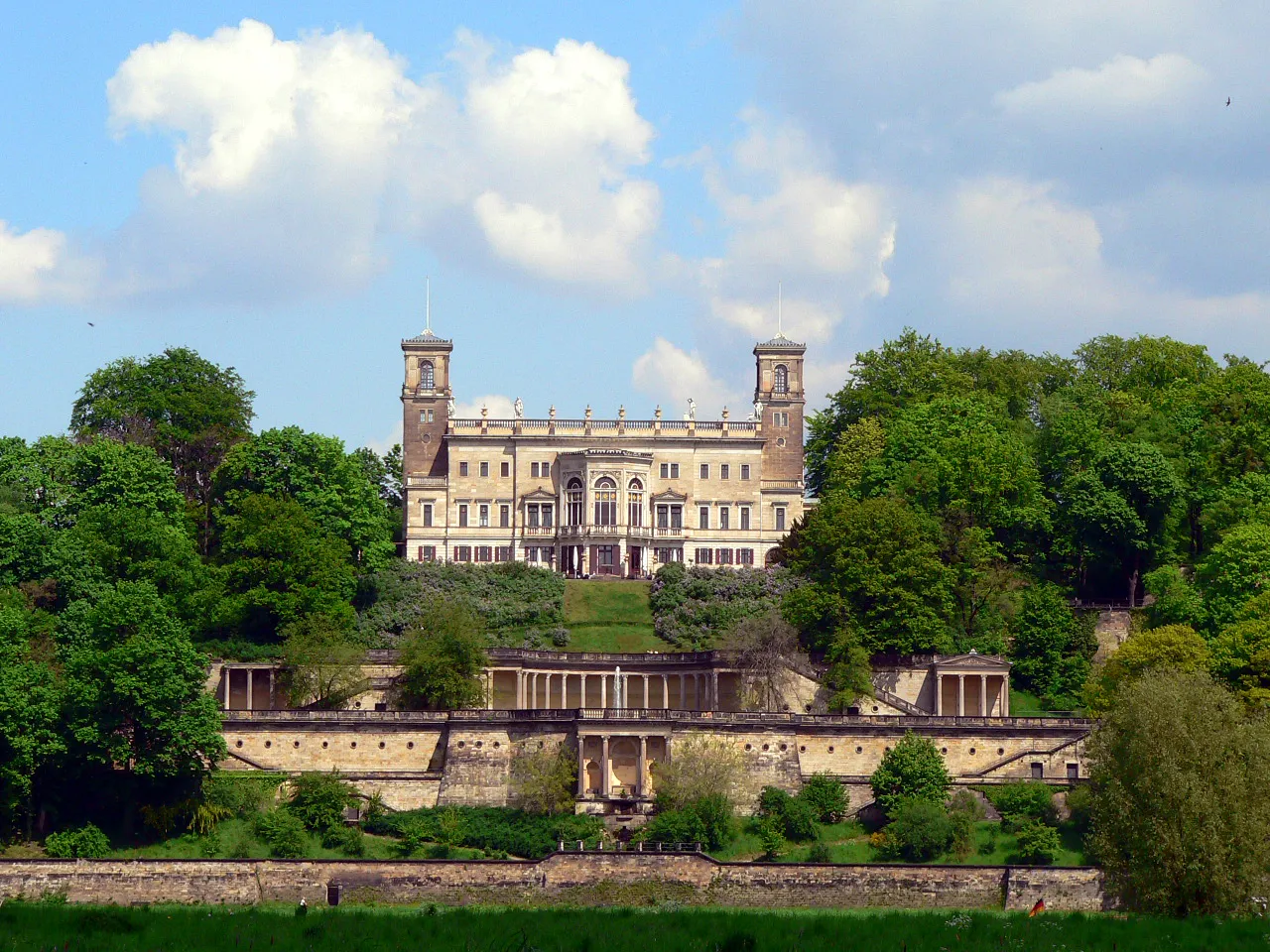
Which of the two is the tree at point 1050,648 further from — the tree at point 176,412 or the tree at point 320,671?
the tree at point 176,412

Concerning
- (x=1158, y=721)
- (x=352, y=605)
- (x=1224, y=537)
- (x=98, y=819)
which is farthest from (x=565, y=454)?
(x=1158, y=721)

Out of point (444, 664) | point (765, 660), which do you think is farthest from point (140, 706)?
point (765, 660)

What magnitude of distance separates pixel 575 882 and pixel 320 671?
21946 mm

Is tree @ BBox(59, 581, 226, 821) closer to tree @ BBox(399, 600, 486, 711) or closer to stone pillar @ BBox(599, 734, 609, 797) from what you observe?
tree @ BBox(399, 600, 486, 711)

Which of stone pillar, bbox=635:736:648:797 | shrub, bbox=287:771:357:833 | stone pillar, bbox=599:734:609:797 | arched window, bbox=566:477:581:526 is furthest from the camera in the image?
arched window, bbox=566:477:581:526

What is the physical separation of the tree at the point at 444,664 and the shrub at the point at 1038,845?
2161 cm

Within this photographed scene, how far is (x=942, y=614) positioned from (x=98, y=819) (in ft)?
113

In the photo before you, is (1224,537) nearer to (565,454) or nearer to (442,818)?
(442,818)

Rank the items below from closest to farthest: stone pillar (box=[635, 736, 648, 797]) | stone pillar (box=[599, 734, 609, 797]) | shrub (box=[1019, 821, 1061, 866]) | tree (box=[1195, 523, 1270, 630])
Result: shrub (box=[1019, 821, 1061, 866]) < stone pillar (box=[599, 734, 609, 797]) < stone pillar (box=[635, 736, 648, 797]) < tree (box=[1195, 523, 1270, 630])

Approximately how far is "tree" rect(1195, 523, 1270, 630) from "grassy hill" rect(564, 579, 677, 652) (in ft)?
74.4

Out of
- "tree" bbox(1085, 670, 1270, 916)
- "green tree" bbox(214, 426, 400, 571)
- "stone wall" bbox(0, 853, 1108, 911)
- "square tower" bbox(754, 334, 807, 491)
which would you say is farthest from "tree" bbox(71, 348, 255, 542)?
"tree" bbox(1085, 670, 1270, 916)

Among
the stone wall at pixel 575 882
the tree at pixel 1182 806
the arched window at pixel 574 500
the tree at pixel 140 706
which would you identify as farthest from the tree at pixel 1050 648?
the tree at pixel 140 706

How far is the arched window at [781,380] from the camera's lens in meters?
117

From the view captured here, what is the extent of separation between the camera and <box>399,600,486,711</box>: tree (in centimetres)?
8131
